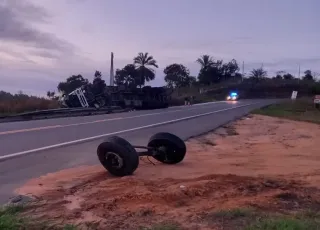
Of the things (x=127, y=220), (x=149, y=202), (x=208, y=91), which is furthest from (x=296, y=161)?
(x=208, y=91)

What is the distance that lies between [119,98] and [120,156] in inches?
1443

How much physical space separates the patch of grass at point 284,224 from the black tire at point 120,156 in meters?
3.81

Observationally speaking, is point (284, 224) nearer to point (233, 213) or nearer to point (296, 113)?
point (233, 213)

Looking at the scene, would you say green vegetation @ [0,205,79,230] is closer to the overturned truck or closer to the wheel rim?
the wheel rim

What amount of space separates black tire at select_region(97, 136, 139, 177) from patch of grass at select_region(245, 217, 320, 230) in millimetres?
3812

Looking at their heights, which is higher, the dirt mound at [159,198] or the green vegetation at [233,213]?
the green vegetation at [233,213]

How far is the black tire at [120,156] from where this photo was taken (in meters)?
9.56

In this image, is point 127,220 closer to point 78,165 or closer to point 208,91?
point 78,165

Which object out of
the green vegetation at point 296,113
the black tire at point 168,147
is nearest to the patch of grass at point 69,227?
the black tire at point 168,147

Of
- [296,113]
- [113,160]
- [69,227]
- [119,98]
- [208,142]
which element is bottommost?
[296,113]

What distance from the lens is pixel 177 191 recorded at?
8102mm

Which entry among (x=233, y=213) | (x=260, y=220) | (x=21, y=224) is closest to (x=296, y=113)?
(x=233, y=213)

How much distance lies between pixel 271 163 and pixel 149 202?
5690 millimetres

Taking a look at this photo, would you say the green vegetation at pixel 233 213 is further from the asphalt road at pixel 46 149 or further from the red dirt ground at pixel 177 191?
the asphalt road at pixel 46 149
